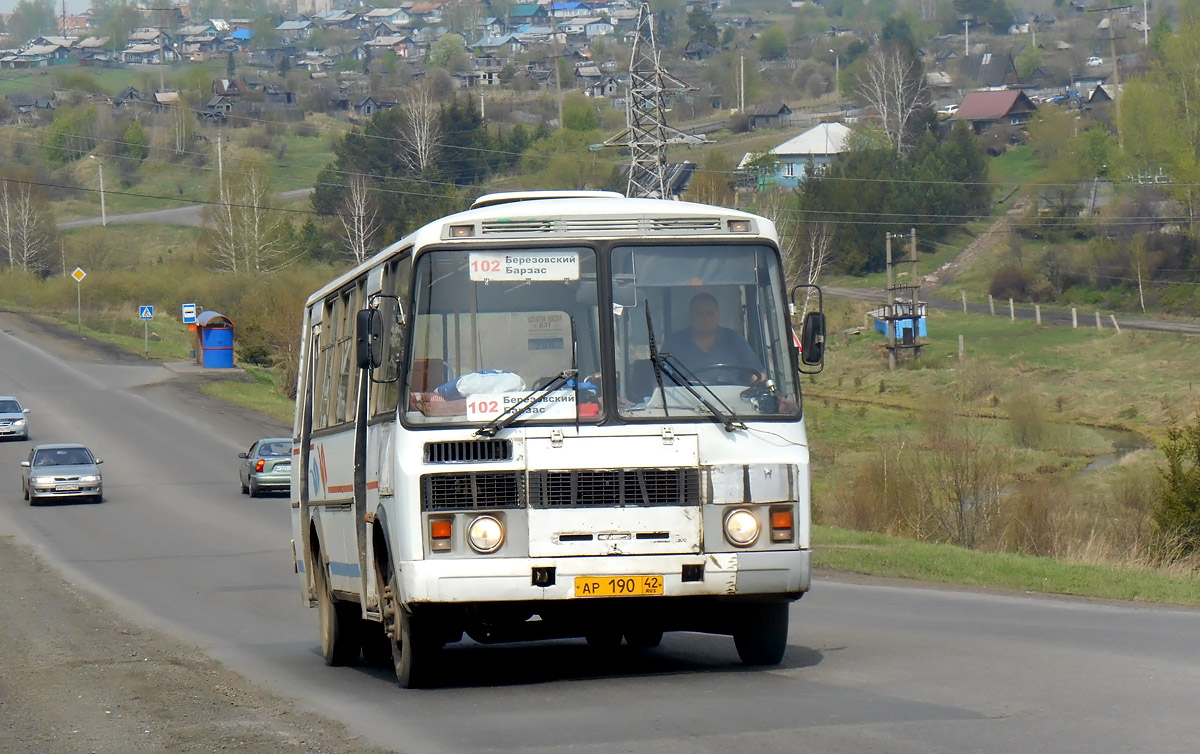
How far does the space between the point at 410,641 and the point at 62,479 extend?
1097 inches

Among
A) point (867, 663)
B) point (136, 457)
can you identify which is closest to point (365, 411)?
point (867, 663)

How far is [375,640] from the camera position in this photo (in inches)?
501

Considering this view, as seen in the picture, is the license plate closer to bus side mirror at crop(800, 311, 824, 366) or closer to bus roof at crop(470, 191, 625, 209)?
bus side mirror at crop(800, 311, 824, 366)

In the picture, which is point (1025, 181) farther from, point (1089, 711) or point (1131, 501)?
point (1089, 711)

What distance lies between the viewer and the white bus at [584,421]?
9.44m

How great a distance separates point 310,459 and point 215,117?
174 metres

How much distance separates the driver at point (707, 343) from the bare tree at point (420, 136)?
91.2 m

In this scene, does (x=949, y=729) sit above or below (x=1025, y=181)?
below

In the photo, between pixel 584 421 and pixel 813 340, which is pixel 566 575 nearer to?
pixel 584 421

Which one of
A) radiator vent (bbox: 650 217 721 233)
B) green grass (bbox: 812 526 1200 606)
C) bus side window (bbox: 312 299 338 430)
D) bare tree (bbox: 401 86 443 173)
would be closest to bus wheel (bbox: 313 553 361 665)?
bus side window (bbox: 312 299 338 430)

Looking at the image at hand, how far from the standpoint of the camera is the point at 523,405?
9508 millimetres

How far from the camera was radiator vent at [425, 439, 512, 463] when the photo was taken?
31.0 ft

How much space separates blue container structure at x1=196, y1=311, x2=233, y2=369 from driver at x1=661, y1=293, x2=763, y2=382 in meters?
54.8

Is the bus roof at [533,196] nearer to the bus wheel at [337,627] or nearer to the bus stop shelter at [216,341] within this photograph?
the bus wheel at [337,627]
